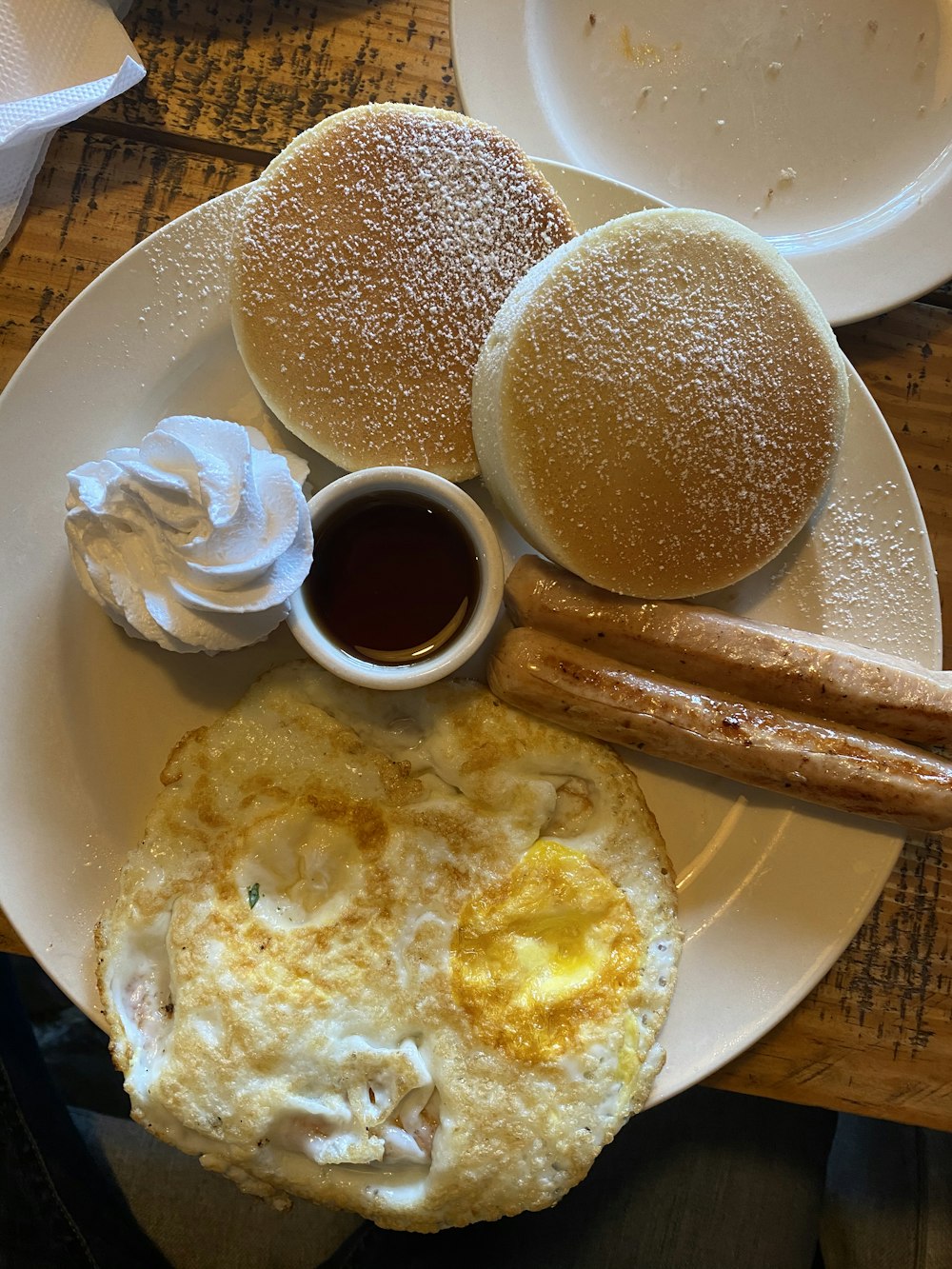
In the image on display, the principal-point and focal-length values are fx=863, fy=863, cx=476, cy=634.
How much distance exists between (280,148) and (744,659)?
3.86 feet

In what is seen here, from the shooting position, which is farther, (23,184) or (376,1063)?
(23,184)

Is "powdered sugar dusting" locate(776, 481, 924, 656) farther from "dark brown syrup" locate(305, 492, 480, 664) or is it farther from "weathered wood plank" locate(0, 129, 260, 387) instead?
"weathered wood plank" locate(0, 129, 260, 387)

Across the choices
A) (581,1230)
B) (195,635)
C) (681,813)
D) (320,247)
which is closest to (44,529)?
(195,635)

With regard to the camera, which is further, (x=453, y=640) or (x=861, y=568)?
(x=861, y=568)

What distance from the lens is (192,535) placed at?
111cm

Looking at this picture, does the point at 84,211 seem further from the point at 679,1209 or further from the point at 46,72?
the point at 679,1209

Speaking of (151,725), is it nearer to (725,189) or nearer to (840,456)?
(840,456)

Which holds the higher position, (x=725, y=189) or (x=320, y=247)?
(x=725, y=189)

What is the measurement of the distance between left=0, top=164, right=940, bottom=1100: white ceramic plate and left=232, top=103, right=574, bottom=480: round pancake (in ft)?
0.48

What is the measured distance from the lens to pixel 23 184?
145cm

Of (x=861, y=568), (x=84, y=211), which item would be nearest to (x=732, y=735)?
(x=861, y=568)

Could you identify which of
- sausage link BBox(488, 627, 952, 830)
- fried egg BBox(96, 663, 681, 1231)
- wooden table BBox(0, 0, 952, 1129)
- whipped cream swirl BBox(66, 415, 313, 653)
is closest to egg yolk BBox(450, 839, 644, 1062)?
fried egg BBox(96, 663, 681, 1231)

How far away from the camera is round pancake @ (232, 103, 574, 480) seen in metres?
1.20

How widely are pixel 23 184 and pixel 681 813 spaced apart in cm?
150
